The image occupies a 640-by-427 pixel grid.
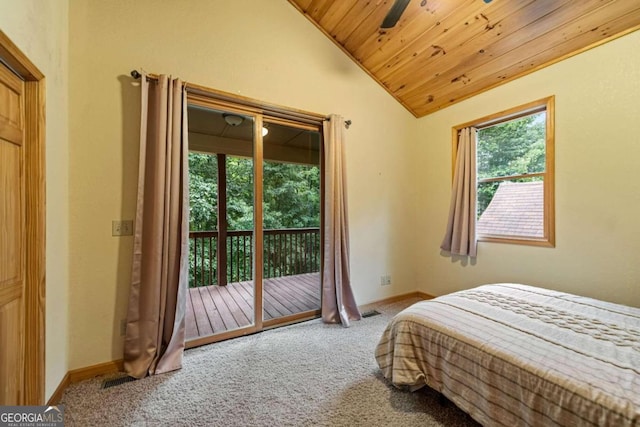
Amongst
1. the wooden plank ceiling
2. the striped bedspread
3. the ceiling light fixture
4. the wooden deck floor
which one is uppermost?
the wooden plank ceiling

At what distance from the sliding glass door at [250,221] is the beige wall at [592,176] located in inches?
87.3

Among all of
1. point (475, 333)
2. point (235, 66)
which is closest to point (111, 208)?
point (235, 66)

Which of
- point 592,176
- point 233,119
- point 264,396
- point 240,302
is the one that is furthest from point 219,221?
point 592,176

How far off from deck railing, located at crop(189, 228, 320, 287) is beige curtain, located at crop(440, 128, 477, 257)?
1749mm

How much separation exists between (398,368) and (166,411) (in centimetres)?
142

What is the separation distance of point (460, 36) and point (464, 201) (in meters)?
1.69

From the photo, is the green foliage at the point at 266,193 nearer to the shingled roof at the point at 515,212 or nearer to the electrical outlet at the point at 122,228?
the electrical outlet at the point at 122,228

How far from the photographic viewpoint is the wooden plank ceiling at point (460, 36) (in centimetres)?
198

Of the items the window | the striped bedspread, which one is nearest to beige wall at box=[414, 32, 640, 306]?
the window

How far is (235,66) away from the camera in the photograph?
2.38m

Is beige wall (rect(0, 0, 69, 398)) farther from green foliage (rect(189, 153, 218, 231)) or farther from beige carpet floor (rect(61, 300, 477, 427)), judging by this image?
green foliage (rect(189, 153, 218, 231))

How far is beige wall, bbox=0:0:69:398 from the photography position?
1.33 meters

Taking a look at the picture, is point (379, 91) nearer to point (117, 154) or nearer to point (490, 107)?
point (490, 107)

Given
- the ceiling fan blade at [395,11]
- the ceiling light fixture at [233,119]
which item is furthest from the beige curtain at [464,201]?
the ceiling light fixture at [233,119]
